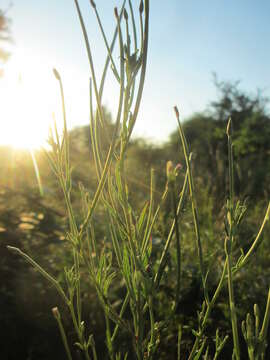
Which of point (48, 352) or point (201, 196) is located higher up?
point (201, 196)

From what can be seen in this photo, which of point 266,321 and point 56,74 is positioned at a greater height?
point 56,74

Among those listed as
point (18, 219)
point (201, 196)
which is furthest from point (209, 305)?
point (201, 196)

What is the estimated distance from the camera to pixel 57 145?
1.93ft

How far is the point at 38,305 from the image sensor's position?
1591mm

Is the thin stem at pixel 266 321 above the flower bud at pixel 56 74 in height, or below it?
below

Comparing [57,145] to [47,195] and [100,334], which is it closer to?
[100,334]

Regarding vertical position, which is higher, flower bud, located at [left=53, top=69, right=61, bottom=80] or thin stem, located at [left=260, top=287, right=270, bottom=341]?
flower bud, located at [left=53, top=69, right=61, bottom=80]

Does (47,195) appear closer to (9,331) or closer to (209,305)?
(9,331)

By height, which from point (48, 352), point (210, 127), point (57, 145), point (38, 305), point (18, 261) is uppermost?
point (210, 127)

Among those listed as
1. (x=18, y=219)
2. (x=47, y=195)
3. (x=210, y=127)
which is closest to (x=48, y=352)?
(x=18, y=219)

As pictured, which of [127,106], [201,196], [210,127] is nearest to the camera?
[127,106]

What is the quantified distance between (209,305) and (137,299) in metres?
0.12

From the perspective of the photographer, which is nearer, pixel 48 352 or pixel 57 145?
pixel 57 145

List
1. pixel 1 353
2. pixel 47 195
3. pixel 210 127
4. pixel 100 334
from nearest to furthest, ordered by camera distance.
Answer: pixel 1 353, pixel 100 334, pixel 47 195, pixel 210 127
